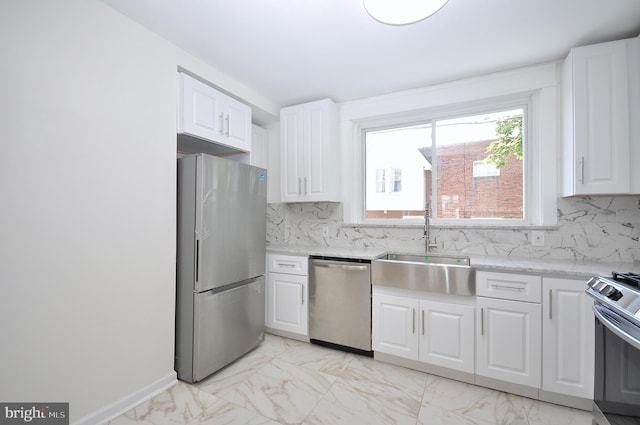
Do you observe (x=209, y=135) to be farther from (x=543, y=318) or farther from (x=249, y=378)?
(x=543, y=318)

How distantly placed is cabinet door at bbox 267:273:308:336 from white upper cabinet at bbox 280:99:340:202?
847 millimetres

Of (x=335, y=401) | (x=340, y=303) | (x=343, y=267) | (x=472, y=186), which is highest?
(x=472, y=186)

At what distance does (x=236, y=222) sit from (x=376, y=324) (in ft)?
4.65

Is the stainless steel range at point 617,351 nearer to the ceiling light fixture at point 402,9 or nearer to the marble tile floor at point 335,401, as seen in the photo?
the marble tile floor at point 335,401

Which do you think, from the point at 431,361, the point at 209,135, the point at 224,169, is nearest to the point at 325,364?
the point at 431,361

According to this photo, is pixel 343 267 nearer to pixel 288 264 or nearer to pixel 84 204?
pixel 288 264

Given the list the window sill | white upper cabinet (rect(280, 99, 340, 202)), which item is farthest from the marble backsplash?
white upper cabinet (rect(280, 99, 340, 202))

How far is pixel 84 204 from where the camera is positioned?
1529mm

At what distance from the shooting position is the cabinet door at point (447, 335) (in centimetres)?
197

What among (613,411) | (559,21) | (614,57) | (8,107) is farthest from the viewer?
(614,57)

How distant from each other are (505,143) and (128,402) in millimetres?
3461

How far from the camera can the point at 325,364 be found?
226 cm

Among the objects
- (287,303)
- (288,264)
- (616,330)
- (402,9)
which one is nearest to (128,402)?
(287,303)

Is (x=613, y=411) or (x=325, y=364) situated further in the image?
(x=325, y=364)
